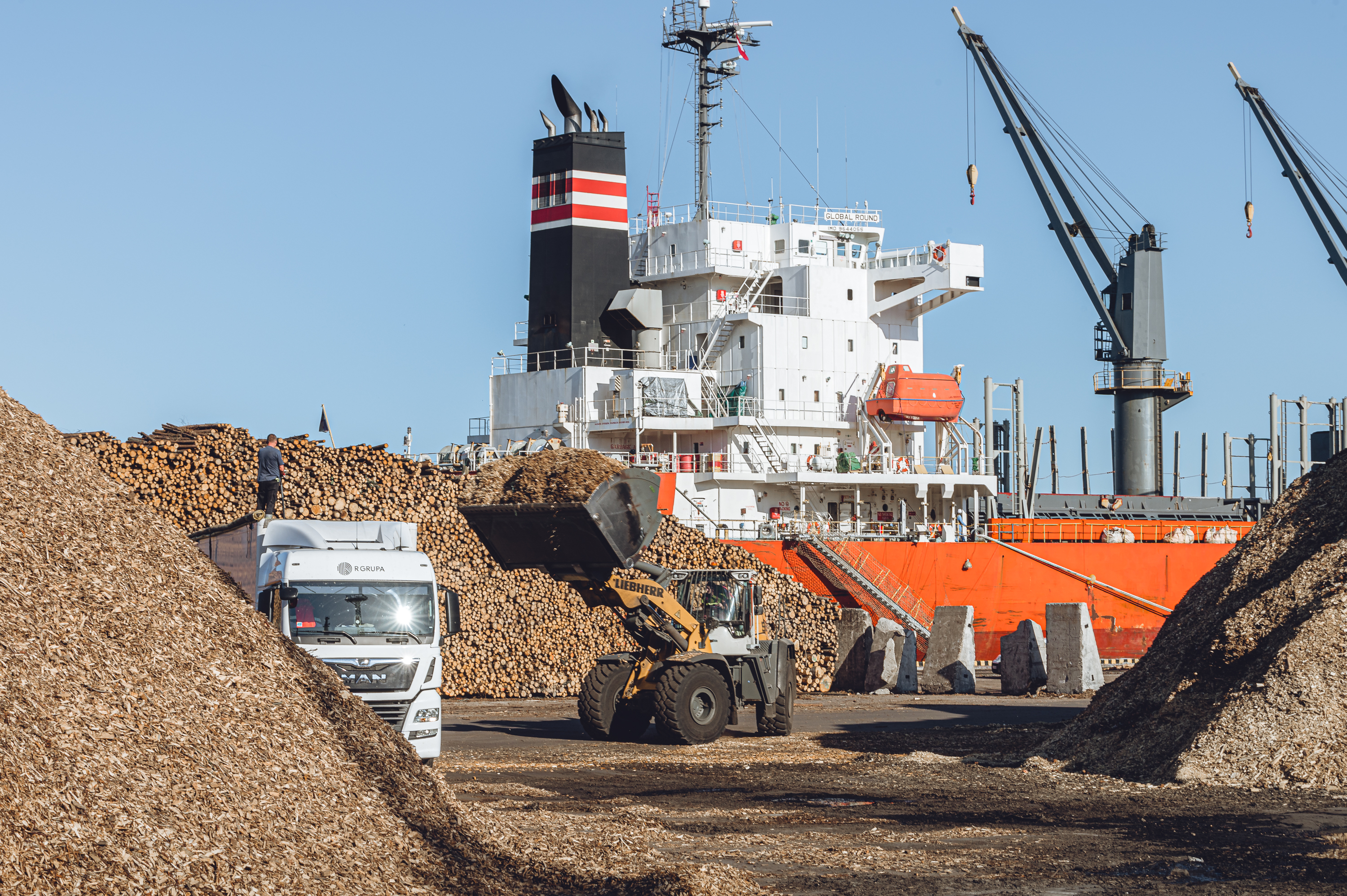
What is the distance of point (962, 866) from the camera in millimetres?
8266

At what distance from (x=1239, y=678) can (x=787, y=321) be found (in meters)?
19.0

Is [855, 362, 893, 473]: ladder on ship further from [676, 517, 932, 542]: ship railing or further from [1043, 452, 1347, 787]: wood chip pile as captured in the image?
[1043, 452, 1347, 787]: wood chip pile

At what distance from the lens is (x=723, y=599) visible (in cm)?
1585

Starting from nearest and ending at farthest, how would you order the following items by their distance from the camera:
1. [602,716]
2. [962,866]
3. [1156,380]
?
[962,866]
[602,716]
[1156,380]

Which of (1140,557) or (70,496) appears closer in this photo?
(70,496)

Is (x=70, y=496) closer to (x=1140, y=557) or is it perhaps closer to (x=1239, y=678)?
(x=1239, y=678)

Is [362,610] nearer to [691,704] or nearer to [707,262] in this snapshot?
[691,704]

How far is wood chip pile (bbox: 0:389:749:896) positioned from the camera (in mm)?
5980

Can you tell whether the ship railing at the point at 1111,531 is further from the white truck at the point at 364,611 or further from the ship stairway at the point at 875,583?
the white truck at the point at 364,611

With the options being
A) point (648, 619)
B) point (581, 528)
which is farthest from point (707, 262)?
point (581, 528)

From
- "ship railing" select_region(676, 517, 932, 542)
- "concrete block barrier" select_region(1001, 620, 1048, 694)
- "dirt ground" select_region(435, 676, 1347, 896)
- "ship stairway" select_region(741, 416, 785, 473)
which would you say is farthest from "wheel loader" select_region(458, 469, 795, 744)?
"ship stairway" select_region(741, 416, 785, 473)

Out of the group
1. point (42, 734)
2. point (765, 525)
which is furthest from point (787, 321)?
point (42, 734)

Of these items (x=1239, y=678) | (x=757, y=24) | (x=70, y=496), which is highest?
(x=757, y=24)

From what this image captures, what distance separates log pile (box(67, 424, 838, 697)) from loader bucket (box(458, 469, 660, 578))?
5491 mm
